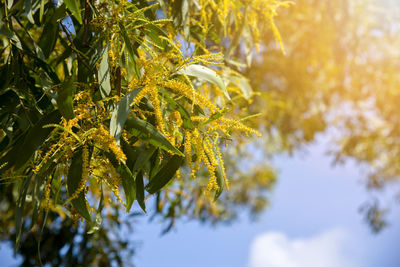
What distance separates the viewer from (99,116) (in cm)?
105

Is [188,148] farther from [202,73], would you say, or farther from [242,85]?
[242,85]

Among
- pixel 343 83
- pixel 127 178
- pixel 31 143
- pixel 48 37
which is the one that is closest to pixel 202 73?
pixel 127 178

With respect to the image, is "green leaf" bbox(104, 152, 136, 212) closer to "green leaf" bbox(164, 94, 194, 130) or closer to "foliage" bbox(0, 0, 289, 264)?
"foliage" bbox(0, 0, 289, 264)

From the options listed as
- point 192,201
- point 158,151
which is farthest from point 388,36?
point 158,151

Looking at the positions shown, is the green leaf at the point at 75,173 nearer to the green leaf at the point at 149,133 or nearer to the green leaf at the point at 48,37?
the green leaf at the point at 149,133

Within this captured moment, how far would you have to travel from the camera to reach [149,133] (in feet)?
3.42

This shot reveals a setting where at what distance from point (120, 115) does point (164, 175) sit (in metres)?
0.25

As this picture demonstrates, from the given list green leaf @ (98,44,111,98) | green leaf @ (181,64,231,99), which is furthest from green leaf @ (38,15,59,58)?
green leaf @ (181,64,231,99)

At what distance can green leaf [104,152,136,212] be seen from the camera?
41.4 inches

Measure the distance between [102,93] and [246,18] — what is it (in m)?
0.94

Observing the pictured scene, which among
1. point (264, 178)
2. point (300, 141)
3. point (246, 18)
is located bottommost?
point (246, 18)

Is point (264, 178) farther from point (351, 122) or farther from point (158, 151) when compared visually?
point (158, 151)

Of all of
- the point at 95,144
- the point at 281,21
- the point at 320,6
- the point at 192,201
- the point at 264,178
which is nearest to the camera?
the point at 95,144

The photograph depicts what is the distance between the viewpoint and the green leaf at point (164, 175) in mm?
1144
